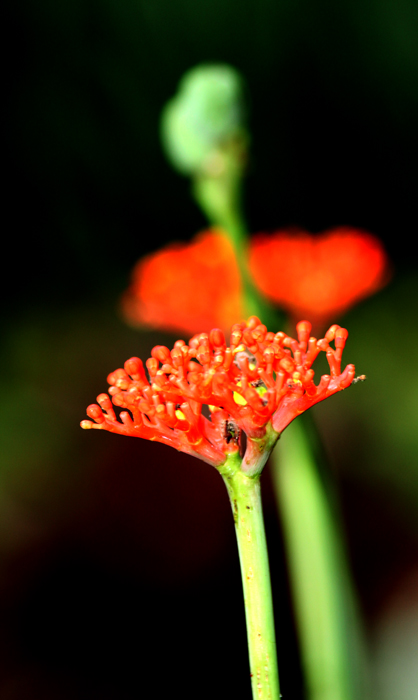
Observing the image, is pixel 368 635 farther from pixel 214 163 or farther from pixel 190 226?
pixel 190 226

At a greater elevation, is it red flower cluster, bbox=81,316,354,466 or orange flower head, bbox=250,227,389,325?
orange flower head, bbox=250,227,389,325

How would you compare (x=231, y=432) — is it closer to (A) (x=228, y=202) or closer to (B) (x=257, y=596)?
(B) (x=257, y=596)

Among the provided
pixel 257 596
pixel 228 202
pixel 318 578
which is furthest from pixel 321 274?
pixel 257 596

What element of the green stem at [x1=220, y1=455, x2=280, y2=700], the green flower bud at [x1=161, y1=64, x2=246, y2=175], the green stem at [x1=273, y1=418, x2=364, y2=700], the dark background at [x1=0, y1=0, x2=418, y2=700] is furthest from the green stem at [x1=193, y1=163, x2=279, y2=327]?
the dark background at [x1=0, y1=0, x2=418, y2=700]

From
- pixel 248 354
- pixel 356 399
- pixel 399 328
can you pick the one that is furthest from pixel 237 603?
pixel 248 354

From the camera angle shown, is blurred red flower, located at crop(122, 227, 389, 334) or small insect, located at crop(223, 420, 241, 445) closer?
small insect, located at crop(223, 420, 241, 445)

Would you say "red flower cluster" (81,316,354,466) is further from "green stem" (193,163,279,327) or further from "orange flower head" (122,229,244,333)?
"orange flower head" (122,229,244,333)

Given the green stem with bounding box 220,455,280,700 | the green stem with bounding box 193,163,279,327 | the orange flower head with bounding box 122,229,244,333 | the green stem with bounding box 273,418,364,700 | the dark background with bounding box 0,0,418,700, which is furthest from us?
the dark background with bounding box 0,0,418,700
